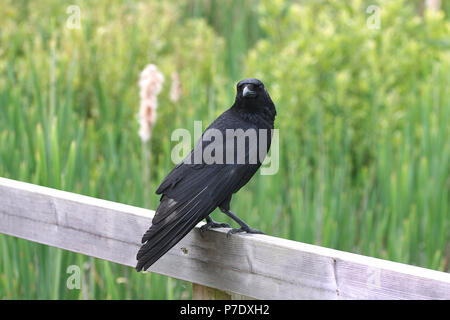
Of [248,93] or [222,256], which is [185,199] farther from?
[248,93]

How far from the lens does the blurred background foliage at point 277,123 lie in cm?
239

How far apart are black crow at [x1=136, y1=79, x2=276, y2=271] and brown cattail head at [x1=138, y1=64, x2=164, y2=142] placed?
0.83 m

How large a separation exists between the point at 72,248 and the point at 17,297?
0.55 meters

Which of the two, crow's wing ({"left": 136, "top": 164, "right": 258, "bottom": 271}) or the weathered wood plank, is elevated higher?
crow's wing ({"left": 136, "top": 164, "right": 258, "bottom": 271})

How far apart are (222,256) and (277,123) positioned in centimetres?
206

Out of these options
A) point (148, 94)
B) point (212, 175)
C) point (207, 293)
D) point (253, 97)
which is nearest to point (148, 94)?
point (148, 94)

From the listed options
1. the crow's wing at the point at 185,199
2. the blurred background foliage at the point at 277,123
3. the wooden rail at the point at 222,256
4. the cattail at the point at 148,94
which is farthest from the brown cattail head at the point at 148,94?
the crow's wing at the point at 185,199

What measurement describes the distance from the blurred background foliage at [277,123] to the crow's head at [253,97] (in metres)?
0.61

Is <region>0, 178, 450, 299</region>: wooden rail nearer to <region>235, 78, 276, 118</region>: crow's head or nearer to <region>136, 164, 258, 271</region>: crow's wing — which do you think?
<region>136, 164, 258, 271</region>: crow's wing

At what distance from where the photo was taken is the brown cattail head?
8.47 feet

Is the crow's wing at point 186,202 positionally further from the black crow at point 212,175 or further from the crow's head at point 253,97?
the crow's head at point 253,97

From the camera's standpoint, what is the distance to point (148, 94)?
2.62 m

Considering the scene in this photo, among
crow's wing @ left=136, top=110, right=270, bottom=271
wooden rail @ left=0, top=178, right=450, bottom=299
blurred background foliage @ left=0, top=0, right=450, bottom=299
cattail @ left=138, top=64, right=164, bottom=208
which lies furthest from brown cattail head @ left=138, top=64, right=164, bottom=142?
crow's wing @ left=136, top=110, right=270, bottom=271
